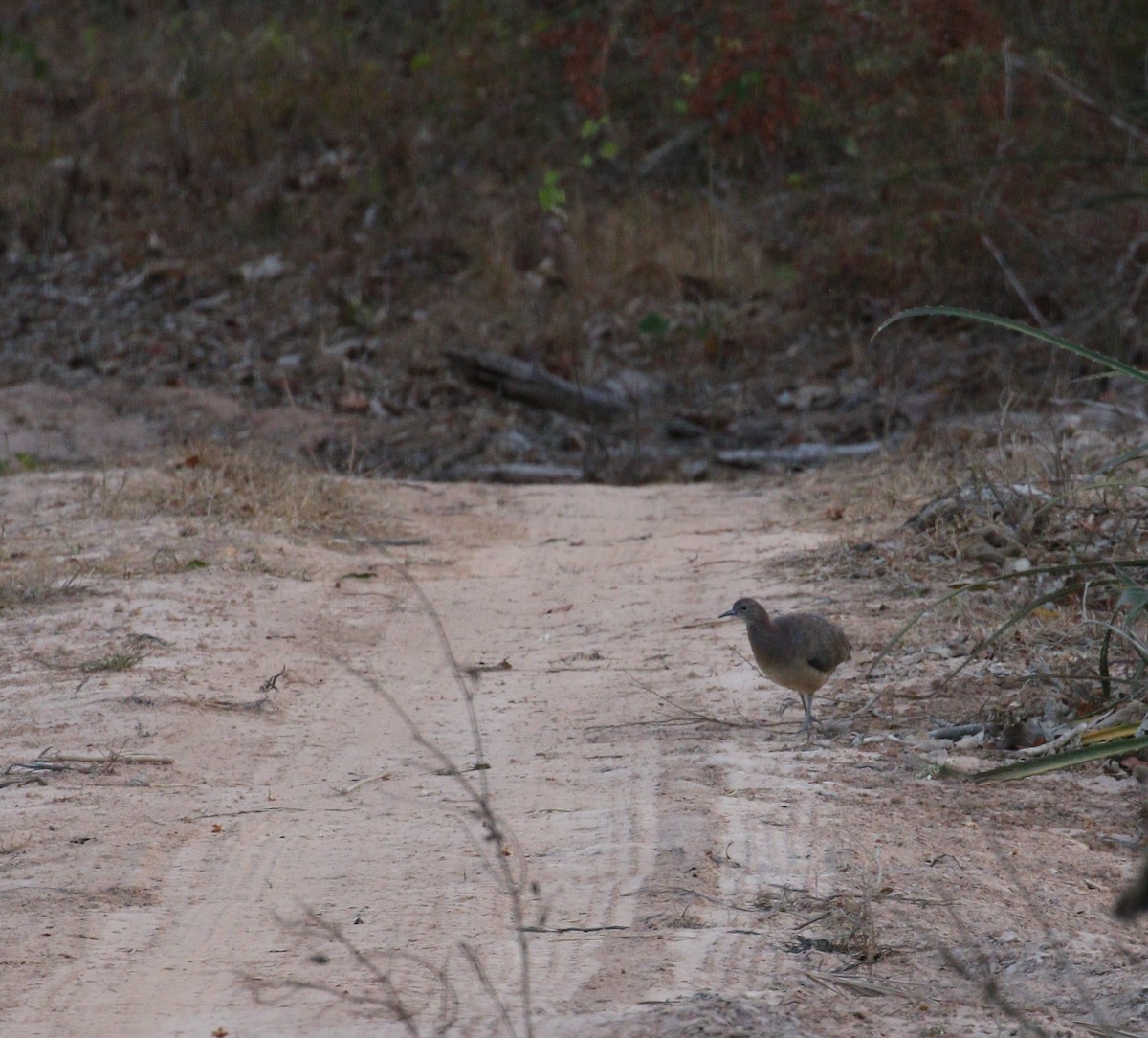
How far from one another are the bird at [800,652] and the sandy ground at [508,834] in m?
0.21

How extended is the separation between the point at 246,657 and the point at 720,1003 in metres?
2.83

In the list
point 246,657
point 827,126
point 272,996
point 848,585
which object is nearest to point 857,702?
point 848,585

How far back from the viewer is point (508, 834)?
3.49 m

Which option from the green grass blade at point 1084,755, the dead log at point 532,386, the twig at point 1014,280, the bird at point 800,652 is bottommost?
the dead log at point 532,386

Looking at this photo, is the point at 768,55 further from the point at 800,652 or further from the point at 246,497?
the point at 800,652

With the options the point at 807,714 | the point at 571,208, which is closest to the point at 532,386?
the point at 571,208

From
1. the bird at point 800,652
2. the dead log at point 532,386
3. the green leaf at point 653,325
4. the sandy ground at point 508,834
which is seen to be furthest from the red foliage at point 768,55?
the bird at point 800,652

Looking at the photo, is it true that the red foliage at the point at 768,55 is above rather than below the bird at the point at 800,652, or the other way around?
above

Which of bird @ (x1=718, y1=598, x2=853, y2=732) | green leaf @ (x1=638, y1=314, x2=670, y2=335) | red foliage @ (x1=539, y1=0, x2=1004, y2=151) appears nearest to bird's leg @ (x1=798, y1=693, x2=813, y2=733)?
bird @ (x1=718, y1=598, x2=853, y2=732)

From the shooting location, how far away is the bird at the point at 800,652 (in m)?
4.16

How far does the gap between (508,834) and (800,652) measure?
1.09m

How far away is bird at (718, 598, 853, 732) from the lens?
416 cm

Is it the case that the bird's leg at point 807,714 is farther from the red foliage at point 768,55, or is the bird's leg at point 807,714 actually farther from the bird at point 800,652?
the red foliage at point 768,55

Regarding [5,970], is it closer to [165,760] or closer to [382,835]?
[382,835]
